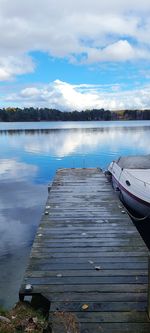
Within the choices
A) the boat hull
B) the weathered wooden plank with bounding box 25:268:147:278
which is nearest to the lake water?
the boat hull

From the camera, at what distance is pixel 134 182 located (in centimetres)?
1179

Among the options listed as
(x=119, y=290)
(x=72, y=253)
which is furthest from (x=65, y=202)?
(x=119, y=290)

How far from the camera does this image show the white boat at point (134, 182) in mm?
10906

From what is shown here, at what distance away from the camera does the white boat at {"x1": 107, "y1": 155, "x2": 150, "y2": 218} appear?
1091 centimetres

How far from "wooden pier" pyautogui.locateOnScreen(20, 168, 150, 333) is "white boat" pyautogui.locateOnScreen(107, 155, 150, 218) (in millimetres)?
1443

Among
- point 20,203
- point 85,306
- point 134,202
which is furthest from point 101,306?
point 20,203

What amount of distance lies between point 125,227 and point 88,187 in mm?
5295

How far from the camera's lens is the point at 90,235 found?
297 inches

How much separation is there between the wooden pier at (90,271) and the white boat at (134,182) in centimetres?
144

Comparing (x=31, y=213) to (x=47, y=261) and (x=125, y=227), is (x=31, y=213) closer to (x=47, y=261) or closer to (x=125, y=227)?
(x=125, y=227)

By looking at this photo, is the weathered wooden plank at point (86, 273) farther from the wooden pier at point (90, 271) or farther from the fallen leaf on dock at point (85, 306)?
the fallen leaf on dock at point (85, 306)

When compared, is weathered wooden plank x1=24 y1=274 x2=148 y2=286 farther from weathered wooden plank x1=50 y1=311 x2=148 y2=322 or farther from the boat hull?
the boat hull

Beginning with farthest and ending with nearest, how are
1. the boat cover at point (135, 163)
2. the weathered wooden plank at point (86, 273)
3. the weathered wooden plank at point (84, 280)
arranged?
the boat cover at point (135, 163) → the weathered wooden plank at point (86, 273) → the weathered wooden plank at point (84, 280)

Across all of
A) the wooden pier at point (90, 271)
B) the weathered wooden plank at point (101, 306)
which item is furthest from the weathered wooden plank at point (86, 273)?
the weathered wooden plank at point (101, 306)
